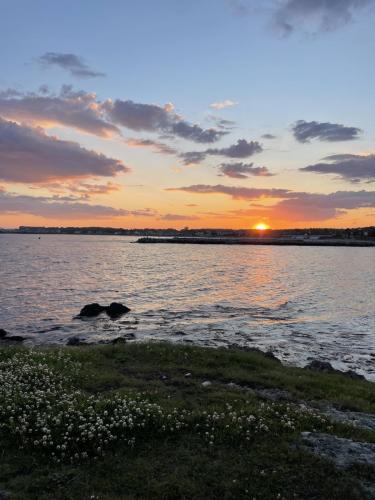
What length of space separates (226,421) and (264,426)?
1.00m

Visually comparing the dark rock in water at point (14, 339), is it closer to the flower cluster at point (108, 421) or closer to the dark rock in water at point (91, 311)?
the dark rock in water at point (91, 311)

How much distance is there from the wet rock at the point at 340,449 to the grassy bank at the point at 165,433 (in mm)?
263

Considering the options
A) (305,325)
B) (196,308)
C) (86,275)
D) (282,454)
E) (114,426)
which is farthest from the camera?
(86,275)

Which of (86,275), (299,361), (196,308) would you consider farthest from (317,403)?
(86,275)

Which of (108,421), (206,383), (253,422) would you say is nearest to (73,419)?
(108,421)

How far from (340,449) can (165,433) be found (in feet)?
14.0

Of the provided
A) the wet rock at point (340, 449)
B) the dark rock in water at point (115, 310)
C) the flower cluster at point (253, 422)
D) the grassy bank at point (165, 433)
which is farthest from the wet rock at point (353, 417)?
the dark rock in water at point (115, 310)

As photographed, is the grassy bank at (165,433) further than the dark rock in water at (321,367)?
No

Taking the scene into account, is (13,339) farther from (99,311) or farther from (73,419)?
(73,419)

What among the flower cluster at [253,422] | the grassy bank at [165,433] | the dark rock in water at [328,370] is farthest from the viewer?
the dark rock in water at [328,370]

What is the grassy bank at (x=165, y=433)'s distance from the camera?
8742 mm

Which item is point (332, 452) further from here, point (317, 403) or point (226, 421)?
point (317, 403)

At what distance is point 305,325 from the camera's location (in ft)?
109

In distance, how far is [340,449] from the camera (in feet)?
32.8
